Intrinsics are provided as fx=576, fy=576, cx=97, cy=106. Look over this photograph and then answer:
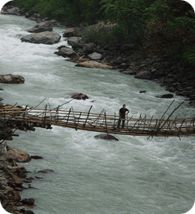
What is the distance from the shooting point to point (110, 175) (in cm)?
575

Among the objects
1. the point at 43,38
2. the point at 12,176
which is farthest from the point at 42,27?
the point at 12,176

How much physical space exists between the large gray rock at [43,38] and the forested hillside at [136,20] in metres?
0.41

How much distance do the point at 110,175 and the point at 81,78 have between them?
3860 mm

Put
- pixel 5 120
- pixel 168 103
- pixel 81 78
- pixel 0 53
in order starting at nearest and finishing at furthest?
1. pixel 5 120
2. pixel 168 103
3. pixel 81 78
4. pixel 0 53

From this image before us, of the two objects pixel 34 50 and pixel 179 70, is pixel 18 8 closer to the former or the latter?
pixel 34 50

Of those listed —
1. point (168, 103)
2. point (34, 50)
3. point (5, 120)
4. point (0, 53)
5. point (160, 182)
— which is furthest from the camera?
point (34, 50)

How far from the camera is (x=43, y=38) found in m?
12.5

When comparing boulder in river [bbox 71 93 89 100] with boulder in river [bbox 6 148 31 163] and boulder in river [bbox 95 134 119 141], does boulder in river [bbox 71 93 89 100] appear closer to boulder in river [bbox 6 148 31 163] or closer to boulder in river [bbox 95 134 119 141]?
boulder in river [bbox 95 134 119 141]

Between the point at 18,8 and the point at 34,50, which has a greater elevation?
the point at 18,8

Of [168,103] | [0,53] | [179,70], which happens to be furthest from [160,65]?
[0,53]

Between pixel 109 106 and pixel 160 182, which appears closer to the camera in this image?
pixel 160 182

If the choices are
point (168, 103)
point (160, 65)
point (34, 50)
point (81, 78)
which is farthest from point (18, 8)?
point (168, 103)

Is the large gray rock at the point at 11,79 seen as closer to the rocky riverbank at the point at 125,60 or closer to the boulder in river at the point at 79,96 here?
the boulder in river at the point at 79,96

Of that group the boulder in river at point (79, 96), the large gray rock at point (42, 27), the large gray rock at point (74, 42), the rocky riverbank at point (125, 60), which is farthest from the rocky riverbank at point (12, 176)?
the large gray rock at point (42, 27)
